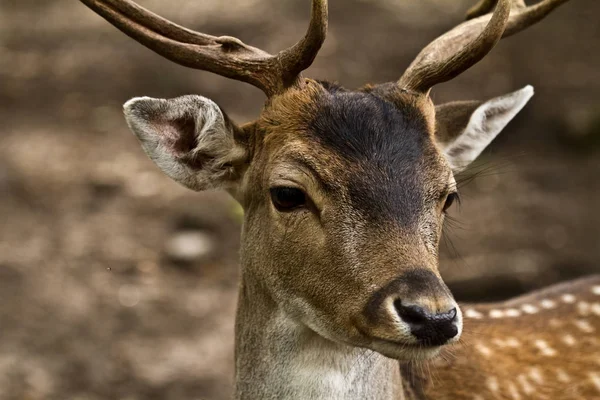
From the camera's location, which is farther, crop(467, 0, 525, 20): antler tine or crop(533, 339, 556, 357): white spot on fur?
crop(533, 339, 556, 357): white spot on fur

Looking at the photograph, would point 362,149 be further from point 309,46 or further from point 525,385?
point 525,385

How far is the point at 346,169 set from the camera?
3.50 metres

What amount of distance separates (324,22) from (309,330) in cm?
115

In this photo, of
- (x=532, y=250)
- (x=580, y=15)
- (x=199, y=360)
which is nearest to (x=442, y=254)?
(x=532, y=250)

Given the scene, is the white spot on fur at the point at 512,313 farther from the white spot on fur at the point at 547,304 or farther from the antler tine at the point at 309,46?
the antler tine at the point at 309,46

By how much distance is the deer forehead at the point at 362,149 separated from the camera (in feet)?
11.3

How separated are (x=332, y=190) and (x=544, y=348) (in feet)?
5.99

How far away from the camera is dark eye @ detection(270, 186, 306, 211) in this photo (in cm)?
360

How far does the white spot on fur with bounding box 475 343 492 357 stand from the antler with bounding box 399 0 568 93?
1367mm

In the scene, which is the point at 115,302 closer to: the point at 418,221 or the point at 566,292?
the point at 566,292

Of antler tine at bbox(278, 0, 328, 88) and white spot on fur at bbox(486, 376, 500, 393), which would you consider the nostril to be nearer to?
antler tine at bbox(278, 0, 328, 88)

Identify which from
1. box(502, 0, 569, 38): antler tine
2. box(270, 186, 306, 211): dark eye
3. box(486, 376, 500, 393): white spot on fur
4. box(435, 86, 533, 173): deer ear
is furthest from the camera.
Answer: box(486, 376, 500, 393): white spot on fur

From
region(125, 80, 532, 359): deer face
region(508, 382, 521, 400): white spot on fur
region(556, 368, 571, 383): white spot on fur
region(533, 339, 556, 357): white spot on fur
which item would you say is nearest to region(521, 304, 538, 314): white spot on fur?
region(533, 339, 556, 357): white spot on fur

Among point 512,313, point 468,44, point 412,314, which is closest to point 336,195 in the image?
point 412,314
